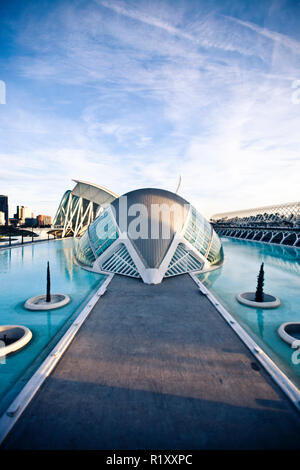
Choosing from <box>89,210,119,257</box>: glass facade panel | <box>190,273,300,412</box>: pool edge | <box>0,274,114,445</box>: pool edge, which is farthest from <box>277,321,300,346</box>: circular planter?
<box>89,210,119,257</box>: glass facade panel

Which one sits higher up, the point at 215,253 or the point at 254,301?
the point at 215,253

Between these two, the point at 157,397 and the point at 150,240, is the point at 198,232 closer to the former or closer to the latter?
the point at 150,240

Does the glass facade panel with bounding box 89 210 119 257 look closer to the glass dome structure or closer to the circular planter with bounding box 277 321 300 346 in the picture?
the glass dome structure

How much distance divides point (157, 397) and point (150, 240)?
1212 cm

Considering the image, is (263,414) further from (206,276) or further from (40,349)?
(206,276)

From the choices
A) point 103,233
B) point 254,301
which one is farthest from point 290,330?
point 103,233

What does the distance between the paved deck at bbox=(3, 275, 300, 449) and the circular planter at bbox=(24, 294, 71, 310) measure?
3.58 metres

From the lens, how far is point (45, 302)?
11664mm

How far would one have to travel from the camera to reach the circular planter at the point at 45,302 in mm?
10844

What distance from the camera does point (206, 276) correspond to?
17391 millimetres

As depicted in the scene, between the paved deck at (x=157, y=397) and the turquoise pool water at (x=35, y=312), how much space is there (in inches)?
43.1

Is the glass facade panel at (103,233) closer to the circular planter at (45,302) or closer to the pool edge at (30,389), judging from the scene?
the circular planter at (45,302)
